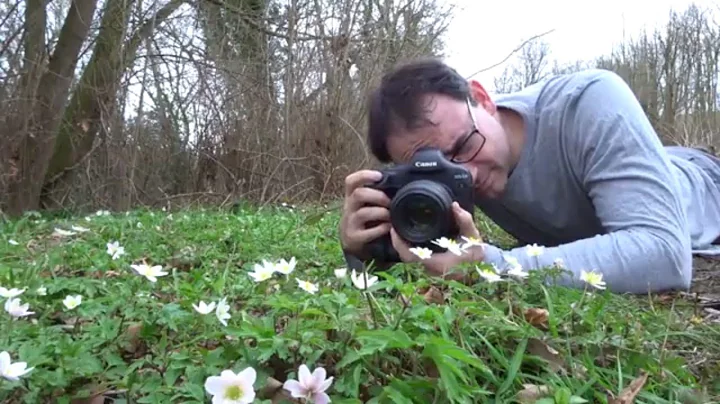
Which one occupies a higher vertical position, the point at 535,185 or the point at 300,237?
the point at 535,185

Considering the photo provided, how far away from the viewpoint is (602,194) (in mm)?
1778

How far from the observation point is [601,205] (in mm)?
1772

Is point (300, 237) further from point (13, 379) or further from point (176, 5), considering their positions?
point (176, 5)

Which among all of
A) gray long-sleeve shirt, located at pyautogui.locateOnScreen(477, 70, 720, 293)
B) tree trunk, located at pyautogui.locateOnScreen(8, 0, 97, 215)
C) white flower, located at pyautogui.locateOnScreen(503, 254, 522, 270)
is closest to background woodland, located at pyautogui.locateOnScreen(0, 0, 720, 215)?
tree trunk, located at pyautogui.locateOnScreen(8, 0, 97, 215)

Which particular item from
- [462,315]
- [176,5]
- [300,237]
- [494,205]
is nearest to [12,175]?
[176,5]

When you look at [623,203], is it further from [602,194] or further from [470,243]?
[470,243]

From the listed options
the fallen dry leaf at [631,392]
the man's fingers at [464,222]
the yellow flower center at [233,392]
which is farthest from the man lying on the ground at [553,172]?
the yellow flower center at [233,392]

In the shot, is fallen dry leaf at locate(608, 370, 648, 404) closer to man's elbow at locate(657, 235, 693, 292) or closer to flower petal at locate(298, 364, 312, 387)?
flower petal at locate(298, 364, 312, 387)

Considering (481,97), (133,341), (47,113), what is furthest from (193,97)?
(133,341)

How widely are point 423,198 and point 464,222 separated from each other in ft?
0.34

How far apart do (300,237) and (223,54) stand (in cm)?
445

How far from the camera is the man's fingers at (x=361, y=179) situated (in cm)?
173

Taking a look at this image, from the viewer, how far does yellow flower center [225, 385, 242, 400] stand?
2.79 feet

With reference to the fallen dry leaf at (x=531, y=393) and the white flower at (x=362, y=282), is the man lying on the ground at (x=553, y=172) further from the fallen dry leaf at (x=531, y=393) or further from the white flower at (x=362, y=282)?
the fallen dry leaf at (x=531, y=393)
